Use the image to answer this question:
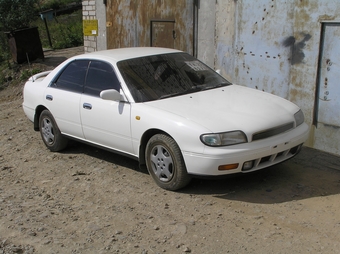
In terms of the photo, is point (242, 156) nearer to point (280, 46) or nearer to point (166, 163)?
point (166, 163)

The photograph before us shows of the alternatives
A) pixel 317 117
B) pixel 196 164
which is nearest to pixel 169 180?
pixel 196 164

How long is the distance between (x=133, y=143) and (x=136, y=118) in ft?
1.08

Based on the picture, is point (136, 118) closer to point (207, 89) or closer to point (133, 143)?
point (133, 143)

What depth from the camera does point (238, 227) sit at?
15.2 feet

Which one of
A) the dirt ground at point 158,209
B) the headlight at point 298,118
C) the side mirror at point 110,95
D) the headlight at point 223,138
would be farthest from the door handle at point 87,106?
the headlight at point 298,118

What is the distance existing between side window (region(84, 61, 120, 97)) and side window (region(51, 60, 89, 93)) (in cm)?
13

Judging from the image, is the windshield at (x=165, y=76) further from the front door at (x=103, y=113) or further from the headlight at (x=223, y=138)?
the headlight at (x=223, y=138)

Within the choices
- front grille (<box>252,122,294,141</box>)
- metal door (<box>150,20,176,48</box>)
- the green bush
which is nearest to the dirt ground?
front grille (<box>252,122,294,141</box>)

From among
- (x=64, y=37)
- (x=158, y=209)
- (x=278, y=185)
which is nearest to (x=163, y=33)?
(x=278, y=185)

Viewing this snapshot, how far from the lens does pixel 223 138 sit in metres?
4.98

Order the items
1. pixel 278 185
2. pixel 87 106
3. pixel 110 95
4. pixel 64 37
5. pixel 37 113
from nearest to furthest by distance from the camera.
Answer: pixel 278 185 < pixel 110 95 < pixel 87 106 < pixel 37 113 < pixel 64 37

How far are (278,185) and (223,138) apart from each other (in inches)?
43.2

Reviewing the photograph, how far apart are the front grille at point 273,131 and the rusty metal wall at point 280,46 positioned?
1713mm

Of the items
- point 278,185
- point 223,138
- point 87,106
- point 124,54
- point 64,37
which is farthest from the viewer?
point 64,37
